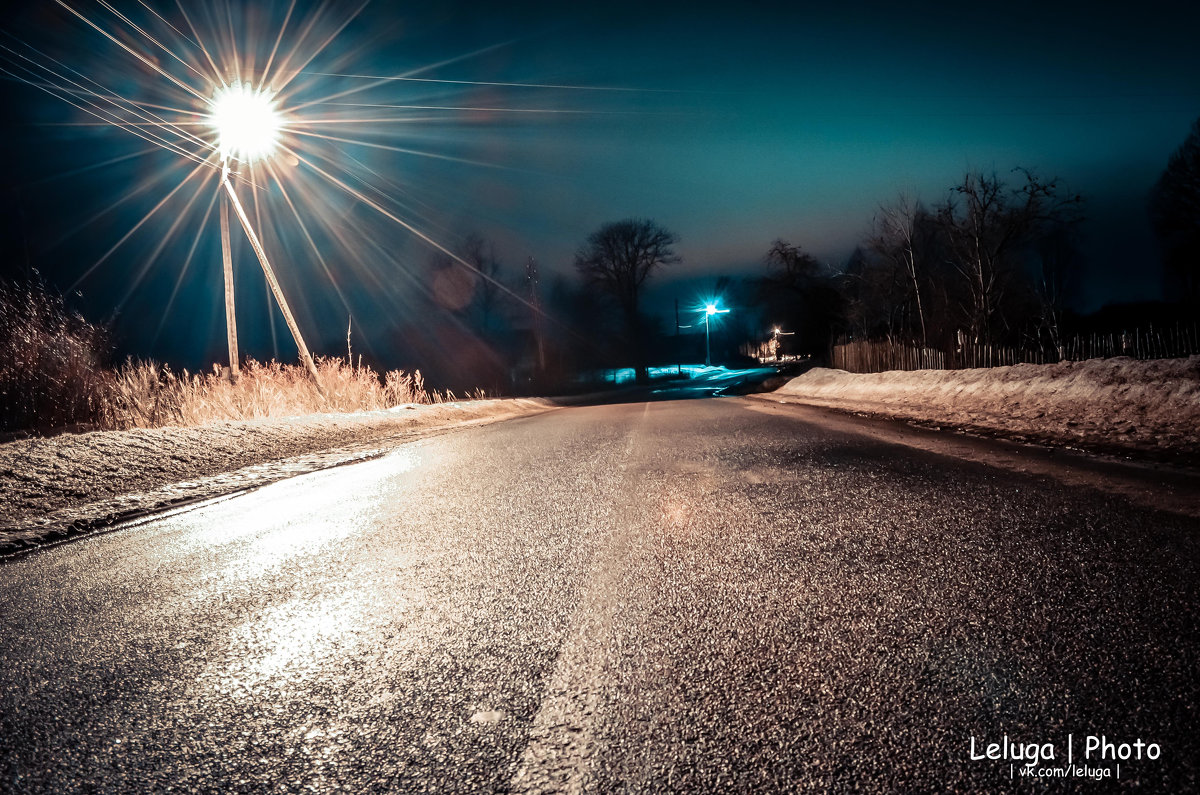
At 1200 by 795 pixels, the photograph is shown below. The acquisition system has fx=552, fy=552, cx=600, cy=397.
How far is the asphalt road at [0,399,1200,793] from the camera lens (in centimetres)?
144

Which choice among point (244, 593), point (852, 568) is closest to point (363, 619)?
point (244, 593)

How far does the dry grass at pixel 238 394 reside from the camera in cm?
934

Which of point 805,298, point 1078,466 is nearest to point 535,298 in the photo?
point 805,298

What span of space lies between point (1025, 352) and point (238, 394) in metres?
18.4

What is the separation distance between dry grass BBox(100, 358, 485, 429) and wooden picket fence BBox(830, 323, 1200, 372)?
643 inches

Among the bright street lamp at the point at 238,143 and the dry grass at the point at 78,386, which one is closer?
the dry grass at the point at 78,386

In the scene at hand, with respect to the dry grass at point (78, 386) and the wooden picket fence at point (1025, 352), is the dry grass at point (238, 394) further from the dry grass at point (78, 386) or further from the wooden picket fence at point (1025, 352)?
the wooden picket fence at point (1025, 352)

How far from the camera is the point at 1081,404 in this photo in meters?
7.81

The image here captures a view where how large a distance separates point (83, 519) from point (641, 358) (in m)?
52.1

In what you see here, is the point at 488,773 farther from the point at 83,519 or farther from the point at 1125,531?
the point at 83,519

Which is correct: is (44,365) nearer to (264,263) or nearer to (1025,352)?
(264,263)

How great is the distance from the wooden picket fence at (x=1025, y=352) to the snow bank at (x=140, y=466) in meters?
14.3

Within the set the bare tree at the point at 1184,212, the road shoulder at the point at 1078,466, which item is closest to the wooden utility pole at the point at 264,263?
the road shoulder at the point at 1078,466

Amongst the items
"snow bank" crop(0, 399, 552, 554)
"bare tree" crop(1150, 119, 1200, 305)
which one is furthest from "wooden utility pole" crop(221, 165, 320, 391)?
"bare tree" crop(1150, 119, 1200, 305)
